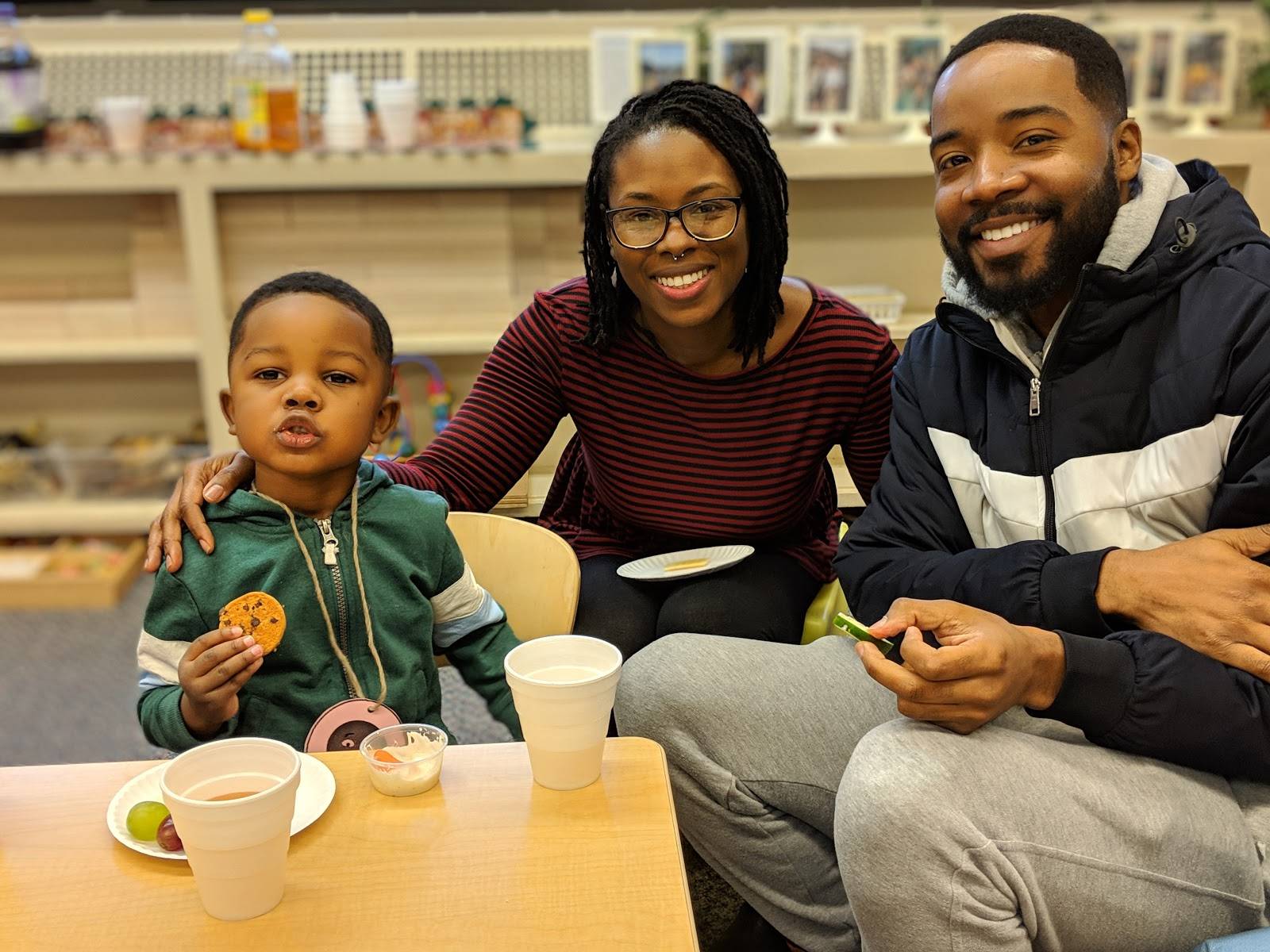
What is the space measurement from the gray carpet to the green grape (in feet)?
3.13

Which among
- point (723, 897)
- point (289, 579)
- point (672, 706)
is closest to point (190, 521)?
point (289, 579)

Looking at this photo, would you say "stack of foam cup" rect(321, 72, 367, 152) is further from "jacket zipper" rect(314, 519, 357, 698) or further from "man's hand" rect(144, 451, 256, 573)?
"jacket zipper" rect(314, 519, 357, 698)

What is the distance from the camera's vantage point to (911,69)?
3.03 metres

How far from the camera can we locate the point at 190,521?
4.13 ft

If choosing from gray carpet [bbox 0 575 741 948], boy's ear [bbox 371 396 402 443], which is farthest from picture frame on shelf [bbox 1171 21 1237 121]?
boy's ear [bbox 371 396 402 443]

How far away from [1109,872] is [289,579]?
902mm

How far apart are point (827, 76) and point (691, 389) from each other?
1708 mm

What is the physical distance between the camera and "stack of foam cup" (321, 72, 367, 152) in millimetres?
2910

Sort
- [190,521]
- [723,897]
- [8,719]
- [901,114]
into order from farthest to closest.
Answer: [901,114]
[8,719]
[723,897]
[190,521]

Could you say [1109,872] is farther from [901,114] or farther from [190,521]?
[901,114]

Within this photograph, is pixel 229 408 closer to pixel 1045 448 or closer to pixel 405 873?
pixel 405 873

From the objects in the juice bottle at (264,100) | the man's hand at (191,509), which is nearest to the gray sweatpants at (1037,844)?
the man's hand at (191,509)

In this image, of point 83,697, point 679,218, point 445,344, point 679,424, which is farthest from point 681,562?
point 83,697

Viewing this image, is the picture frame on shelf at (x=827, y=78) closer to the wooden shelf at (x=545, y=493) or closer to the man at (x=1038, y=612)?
the wooden shelf at (x=545, y=493)
